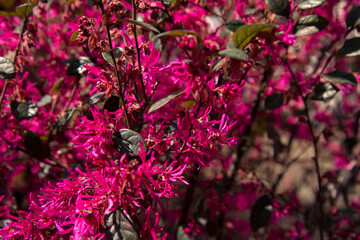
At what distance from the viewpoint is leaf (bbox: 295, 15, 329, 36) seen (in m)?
0.92

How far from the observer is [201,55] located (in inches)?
22.1

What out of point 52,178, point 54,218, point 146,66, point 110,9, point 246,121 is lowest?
point 52,178

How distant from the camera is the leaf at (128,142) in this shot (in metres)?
0.70

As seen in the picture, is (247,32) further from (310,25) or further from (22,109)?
(22,109)

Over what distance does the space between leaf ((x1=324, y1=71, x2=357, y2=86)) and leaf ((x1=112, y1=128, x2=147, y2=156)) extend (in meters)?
0.78

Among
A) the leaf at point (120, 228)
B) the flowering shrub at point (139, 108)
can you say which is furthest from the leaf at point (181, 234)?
the leaf at point (120, 228)

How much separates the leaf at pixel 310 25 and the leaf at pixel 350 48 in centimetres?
16

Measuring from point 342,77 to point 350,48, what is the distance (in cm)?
11

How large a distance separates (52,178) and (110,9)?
0.96m

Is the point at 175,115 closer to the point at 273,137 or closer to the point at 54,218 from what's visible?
the point at 54,218

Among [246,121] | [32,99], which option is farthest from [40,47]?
[246,121]

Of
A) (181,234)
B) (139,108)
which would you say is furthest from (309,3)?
(181,234)

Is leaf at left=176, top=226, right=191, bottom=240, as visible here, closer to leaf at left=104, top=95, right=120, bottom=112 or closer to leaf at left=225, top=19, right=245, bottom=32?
leaf at left=104, top=95, right=120, bottom=112

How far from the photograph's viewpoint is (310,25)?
95 centimetres
